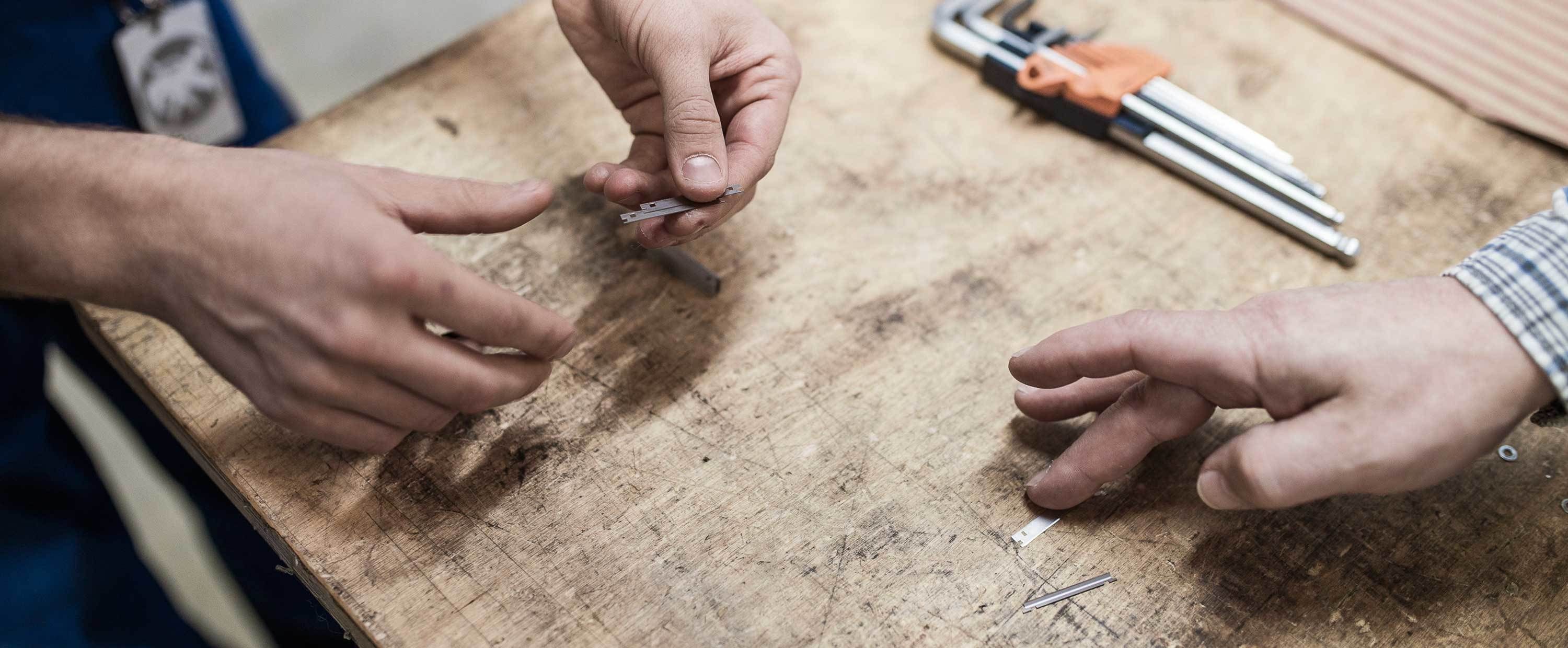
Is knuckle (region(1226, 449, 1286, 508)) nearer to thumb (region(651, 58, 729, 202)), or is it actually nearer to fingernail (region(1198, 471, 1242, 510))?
fingernail (region(1198, 471, 1242, 510))

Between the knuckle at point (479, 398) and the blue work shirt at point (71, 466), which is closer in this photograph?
the knuckle at point (479, 398)

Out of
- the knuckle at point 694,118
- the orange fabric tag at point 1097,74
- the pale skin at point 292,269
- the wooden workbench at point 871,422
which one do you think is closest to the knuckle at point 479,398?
the pale skin at point 292,269

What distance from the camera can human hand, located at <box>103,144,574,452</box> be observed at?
2.54 feet

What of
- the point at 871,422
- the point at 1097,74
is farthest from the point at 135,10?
the point at 1097,74

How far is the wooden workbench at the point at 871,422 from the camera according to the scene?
91 centimetres

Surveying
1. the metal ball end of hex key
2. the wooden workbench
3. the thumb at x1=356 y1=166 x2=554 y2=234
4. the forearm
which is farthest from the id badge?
the metal ball end of hex key

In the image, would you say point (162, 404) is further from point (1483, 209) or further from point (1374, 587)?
point (1483, 209)

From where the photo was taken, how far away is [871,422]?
3.40 ft

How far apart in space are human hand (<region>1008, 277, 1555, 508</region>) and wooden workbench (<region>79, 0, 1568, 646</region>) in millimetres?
132

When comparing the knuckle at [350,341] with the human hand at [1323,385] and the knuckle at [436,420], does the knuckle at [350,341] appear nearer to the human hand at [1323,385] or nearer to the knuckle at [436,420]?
the knuckle at [436,420]

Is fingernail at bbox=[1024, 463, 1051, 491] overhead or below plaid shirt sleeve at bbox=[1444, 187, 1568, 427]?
below

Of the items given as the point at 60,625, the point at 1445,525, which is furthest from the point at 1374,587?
the point at 60,625

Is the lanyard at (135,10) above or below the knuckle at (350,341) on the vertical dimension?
above

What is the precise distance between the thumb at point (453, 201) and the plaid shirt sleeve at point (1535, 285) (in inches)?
36.3
